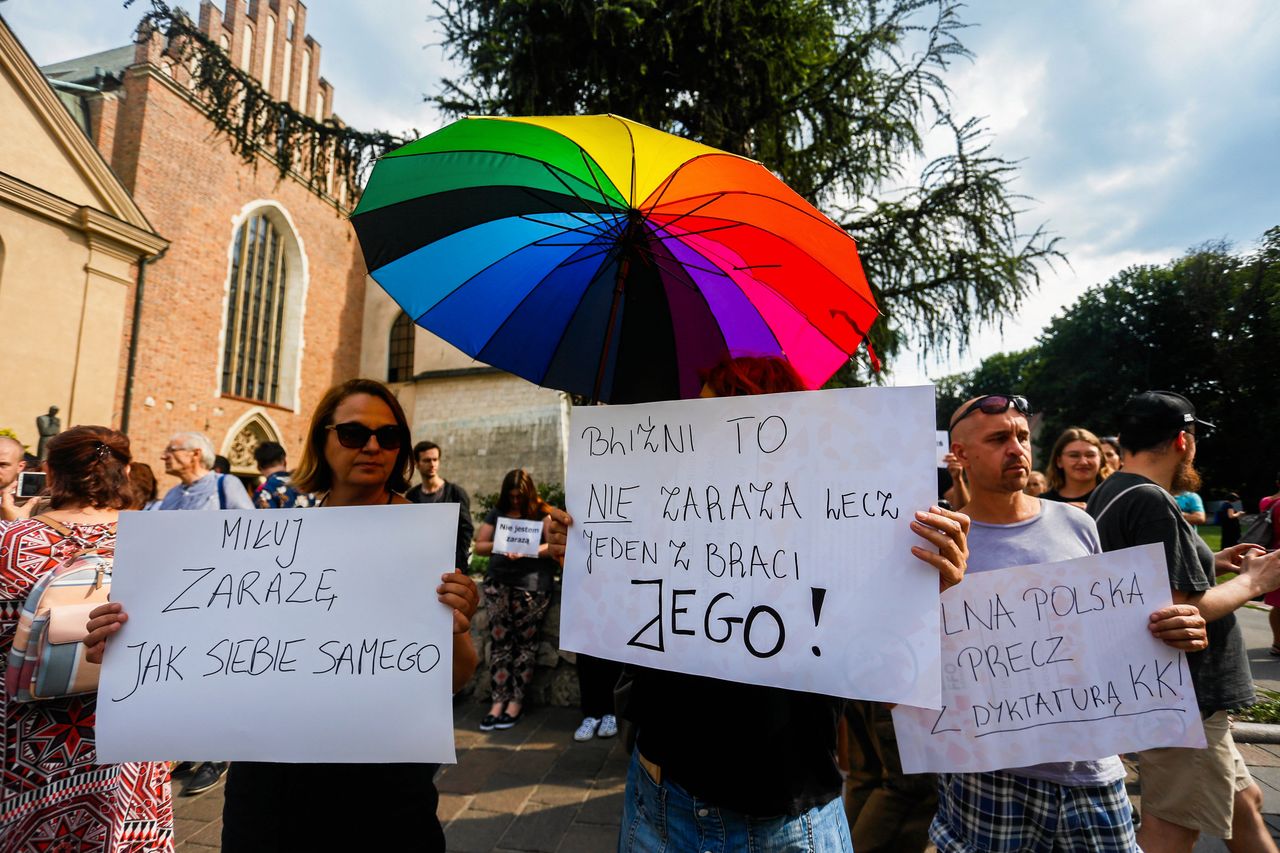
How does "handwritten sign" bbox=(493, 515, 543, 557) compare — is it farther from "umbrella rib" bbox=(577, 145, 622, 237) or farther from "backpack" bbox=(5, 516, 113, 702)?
"umbrella rib" bbox=(577, 145, 622, 237)

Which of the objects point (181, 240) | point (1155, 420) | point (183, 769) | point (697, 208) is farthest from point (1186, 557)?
point (181, 240)

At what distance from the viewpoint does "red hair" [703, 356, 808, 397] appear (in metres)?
1.53

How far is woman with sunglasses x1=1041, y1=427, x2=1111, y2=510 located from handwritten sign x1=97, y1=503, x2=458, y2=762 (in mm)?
3964

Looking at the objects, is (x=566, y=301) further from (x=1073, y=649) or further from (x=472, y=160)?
(x=1073, y=649)

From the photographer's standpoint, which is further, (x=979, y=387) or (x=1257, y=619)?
(x=979, y=387)

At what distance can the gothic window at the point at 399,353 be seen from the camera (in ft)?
72.8

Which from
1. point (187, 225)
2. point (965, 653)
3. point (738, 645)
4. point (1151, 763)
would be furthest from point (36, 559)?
point (187, 225)

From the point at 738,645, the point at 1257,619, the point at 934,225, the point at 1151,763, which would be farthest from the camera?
the point at 1257,619

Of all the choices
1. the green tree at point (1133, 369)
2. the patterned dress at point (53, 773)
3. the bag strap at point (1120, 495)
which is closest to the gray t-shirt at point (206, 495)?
the patterned dress at point (53, 773)

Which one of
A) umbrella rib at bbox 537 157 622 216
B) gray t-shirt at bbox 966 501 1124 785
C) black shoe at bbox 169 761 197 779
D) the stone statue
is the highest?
the stone statue

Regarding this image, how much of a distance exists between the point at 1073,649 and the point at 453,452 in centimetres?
1739

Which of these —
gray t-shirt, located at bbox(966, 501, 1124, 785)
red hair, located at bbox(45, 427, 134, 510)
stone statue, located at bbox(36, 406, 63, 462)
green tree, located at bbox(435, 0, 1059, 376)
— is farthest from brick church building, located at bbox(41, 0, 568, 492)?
gray t-shirt, located at bbox(966, 501, 1124, 785)

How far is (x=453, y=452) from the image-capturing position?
1773cm

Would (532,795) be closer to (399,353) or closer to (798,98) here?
(798,98)
